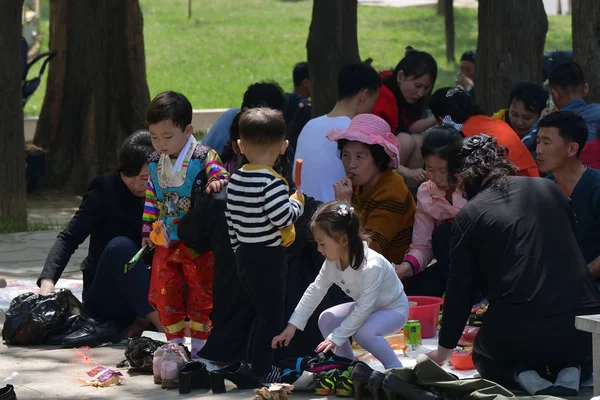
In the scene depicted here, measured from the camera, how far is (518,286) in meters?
4.39

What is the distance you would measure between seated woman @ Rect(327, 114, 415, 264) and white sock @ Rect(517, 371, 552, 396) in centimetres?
164

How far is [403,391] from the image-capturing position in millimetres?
4168

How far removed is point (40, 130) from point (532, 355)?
29.1ft

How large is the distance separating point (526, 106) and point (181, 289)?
3052 millimetres

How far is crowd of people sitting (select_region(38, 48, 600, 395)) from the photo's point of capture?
14.6 ft

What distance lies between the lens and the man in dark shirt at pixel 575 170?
17.6 ft

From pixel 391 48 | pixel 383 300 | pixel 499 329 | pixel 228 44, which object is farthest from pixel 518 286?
pixel 228 44

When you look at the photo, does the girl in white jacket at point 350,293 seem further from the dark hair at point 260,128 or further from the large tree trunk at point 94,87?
the large tree trunk at point 94,87

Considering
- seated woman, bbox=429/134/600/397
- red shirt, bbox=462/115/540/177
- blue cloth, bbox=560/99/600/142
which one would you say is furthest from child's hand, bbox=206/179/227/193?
blue cloth, bbox=560/99/600/142

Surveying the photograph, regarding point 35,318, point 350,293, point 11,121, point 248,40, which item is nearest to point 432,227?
point 350,293

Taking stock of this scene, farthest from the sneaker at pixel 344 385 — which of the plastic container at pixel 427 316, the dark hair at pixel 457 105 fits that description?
the dark hair at pixel 457 105

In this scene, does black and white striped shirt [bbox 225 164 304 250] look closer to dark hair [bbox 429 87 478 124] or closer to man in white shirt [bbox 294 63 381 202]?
man in white shirt [bbox 294 63 381 202]

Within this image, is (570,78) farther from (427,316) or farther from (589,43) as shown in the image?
(427,316)

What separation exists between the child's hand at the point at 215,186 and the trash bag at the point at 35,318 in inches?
46.4
